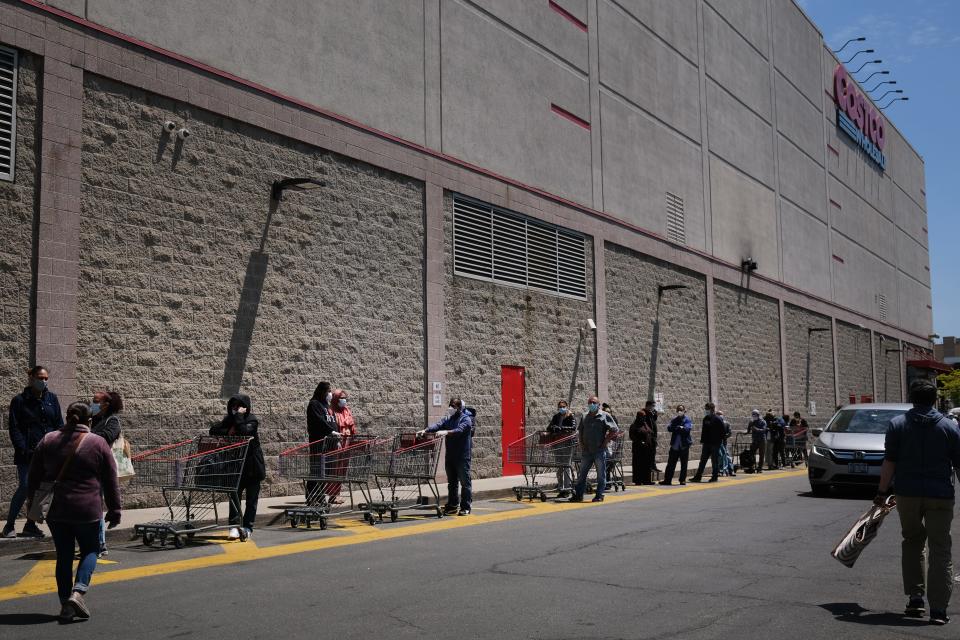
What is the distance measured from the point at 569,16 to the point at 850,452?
1467 centimetres

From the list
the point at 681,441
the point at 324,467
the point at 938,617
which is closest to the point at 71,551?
the point at 324,467

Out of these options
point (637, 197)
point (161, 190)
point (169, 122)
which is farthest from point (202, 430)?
point (637, 197)

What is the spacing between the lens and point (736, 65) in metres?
37.5

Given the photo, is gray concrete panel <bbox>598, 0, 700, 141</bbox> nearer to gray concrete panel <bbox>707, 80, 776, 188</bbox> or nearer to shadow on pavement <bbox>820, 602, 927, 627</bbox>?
gray concrete panel <bbox>707, 80, 776, 188</bbox>

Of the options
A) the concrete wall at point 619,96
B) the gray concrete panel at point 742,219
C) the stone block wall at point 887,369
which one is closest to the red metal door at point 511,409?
the concrete wall at point 619,96

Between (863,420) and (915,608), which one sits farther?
(863,420)

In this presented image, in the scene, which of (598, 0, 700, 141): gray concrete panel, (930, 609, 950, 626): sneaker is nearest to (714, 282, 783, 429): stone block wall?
(598, 0, 700, 141): gray concrete panel

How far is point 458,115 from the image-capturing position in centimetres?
2202

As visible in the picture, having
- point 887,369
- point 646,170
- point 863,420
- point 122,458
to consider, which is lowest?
point 122,458

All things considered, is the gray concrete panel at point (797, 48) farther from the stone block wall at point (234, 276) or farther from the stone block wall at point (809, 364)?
the stone block wall at point (234, 276)

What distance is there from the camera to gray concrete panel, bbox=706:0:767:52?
121 feet

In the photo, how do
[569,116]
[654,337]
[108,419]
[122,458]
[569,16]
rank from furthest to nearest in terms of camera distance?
[654,337]
[569,16]
[569,116]
[122,458]
[108,419]

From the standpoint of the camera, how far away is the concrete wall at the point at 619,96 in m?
18.1

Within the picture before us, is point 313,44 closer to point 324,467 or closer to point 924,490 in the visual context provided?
point 324,467
